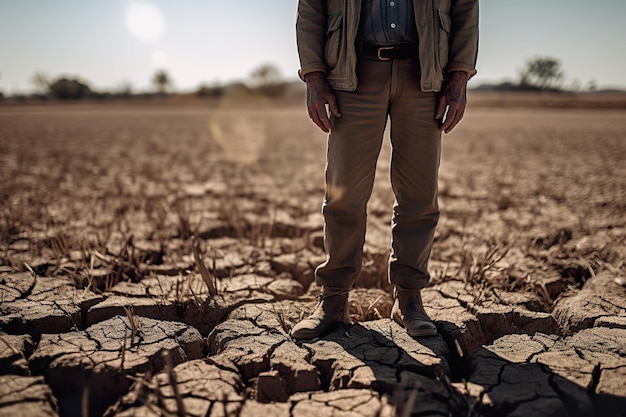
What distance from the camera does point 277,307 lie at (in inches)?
77.4

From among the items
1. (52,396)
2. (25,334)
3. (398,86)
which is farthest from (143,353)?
(398,86)

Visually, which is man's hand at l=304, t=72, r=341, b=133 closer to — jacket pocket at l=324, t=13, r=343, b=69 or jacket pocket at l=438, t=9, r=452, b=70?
jacket pocket at l=324, t=13, r=343, b=69

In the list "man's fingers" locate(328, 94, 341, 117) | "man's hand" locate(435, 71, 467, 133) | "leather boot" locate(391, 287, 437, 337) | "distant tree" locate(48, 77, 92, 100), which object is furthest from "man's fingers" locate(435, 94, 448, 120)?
"distant tree" locate(48, 77, 92, 100)

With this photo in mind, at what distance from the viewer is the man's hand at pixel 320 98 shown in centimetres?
164

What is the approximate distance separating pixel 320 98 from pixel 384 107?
0.23 metres

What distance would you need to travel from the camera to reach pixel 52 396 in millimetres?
1313

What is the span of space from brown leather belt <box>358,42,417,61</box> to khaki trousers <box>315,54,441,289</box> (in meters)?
0.02

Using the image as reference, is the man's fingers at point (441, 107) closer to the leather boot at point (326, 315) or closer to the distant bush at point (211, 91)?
the leather boot at point (326, 315)

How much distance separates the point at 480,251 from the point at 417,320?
1129mm

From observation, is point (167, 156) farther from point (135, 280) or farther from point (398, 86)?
point (398, 86)

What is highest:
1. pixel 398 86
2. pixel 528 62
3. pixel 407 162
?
pixel 528 62

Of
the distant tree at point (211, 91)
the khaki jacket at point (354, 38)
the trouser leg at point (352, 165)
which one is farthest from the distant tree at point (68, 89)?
the trouser leg at point (352, 165)

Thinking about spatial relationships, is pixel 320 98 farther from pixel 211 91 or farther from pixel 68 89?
pixel 68 89

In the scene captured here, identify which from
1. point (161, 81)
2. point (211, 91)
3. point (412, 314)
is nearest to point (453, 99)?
point (412, 314)
